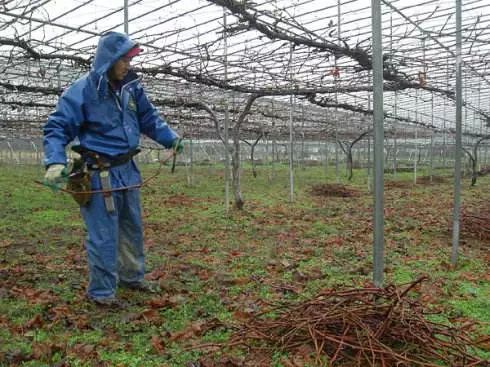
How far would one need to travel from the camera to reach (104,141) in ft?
11.8

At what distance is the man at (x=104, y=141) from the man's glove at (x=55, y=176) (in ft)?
0.16

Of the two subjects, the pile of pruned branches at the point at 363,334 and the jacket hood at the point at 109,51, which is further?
the jacket hood at the point at 109,51

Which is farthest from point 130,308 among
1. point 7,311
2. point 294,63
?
point 294,63

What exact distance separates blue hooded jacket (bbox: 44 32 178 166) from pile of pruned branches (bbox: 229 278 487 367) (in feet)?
5.67

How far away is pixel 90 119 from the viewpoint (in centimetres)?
351

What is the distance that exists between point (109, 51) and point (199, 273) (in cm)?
227

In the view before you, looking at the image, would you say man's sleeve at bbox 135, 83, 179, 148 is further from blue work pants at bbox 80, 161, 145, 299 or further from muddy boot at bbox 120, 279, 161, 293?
muddy boot at bbox 120, 279, 161, 293

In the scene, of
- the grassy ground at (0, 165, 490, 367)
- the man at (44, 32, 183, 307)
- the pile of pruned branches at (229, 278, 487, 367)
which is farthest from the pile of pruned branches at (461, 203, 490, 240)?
the man at (44, 32, 183, 307)

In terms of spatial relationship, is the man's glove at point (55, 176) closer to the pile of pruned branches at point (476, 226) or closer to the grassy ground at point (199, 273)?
the grassy ground at point (199, 273)

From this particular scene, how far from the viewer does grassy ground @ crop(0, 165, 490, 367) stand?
2957mm

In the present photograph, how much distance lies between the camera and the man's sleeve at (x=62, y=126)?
325cm

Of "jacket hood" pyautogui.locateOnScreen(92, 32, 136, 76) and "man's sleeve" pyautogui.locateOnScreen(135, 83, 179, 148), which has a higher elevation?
"jacket hood" pyautogui.locateOnScreen(92, 32, 136, 76)

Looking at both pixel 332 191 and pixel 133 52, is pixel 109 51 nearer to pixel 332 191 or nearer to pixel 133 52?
pixel 133 52

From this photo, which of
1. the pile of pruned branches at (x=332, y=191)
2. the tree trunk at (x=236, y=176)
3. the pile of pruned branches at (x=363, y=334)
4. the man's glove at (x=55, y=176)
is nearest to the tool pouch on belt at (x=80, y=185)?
the man's glove at (x=55, y=176)
